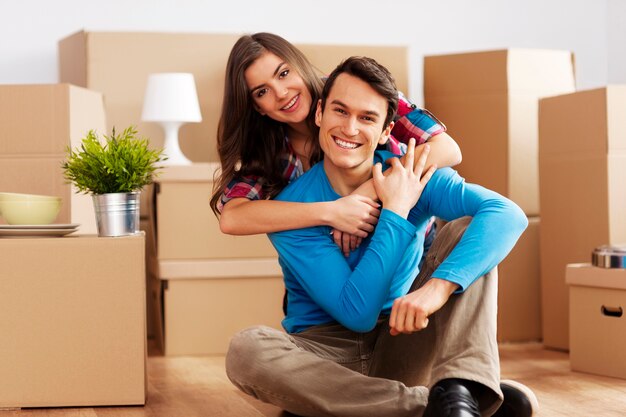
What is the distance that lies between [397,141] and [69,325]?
30.5 inches

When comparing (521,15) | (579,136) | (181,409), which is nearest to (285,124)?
(181,409)

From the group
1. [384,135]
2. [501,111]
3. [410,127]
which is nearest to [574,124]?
[501,111]

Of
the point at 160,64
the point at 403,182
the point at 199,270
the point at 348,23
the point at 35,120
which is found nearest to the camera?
the point at 403,182

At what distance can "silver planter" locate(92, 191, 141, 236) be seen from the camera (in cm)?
191

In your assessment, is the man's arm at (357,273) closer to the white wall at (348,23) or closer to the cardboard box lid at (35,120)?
the cardboard box lid at (35,120)

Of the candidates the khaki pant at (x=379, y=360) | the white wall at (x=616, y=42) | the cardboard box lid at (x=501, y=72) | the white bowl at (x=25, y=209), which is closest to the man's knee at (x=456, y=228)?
the khaki pant at (x=379, y=360)

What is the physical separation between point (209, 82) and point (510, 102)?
95cm

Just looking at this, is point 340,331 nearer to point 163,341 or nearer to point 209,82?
point 163,341

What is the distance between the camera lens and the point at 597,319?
2.24 m

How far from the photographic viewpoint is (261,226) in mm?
1725

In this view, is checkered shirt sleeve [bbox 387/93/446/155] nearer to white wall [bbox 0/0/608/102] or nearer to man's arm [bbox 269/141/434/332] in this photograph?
man's arm [bbox 269/141/434/332]

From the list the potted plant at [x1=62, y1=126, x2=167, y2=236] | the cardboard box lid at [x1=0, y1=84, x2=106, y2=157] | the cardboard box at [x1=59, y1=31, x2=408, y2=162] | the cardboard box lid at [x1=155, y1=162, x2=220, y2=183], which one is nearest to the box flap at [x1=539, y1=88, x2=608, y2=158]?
the cardboard box at [x1=59, y1=31, x2=408, y2=162]

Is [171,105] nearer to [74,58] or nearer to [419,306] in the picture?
[74,58]

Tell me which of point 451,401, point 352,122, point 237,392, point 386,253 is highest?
point 352,122
